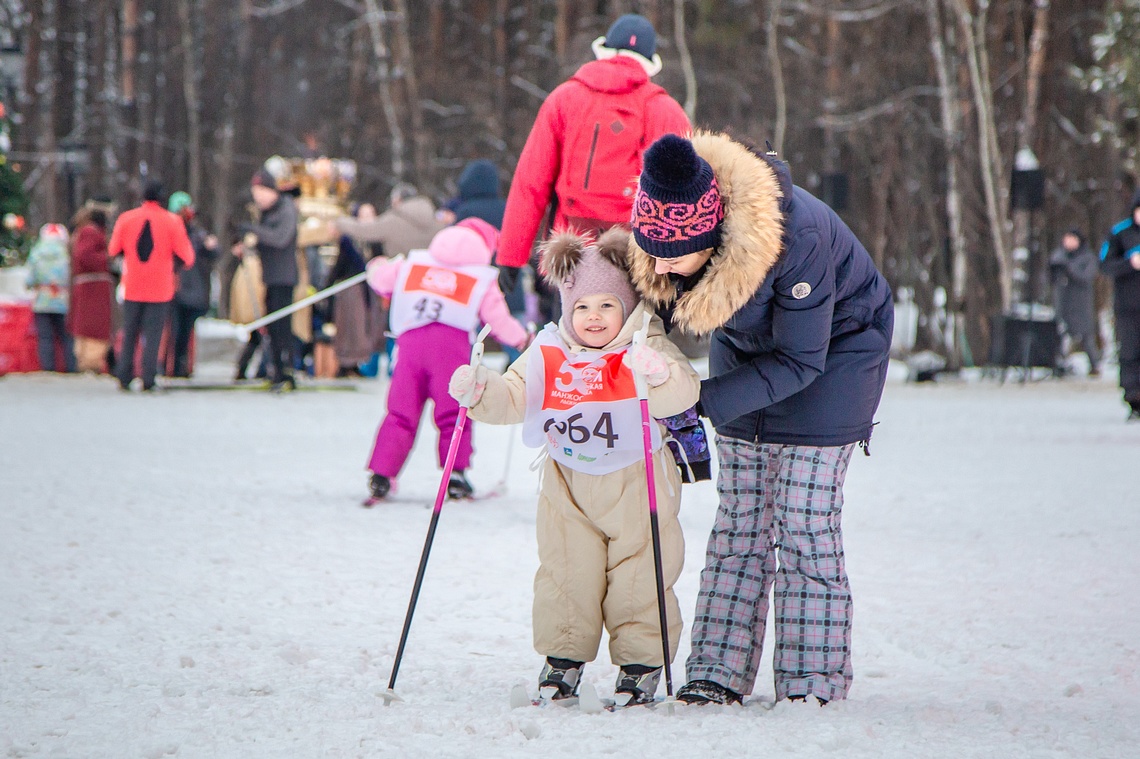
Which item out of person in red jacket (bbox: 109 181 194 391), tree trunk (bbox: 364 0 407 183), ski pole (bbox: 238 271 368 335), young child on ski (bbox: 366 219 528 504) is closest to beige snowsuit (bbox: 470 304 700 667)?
young child on ski (bbox: 366 219 528 504)

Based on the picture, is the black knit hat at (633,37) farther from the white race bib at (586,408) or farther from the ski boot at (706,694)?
the ski boot at (706,694)

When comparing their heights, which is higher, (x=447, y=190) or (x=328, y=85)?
(x=328, y=85)

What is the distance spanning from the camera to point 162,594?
170 inches

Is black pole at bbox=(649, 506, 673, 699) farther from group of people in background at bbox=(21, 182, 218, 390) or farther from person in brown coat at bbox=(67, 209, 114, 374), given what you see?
person in brown coat at bbox=(67, 209, 114, 374)

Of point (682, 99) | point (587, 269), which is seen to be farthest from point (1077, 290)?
point (587, 269)

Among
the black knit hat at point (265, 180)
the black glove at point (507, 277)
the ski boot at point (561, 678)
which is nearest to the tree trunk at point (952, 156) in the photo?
the black knit hat at point (265, 180)

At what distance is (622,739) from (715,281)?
3.21 feet

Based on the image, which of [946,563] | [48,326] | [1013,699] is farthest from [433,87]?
[1013,699]

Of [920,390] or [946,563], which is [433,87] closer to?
[920,390]

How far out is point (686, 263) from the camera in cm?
294

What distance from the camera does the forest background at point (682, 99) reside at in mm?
19188

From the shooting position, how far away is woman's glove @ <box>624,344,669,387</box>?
9.85 ft

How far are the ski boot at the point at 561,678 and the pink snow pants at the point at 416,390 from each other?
9.99 feet

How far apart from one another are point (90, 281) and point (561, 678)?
11979 mm
